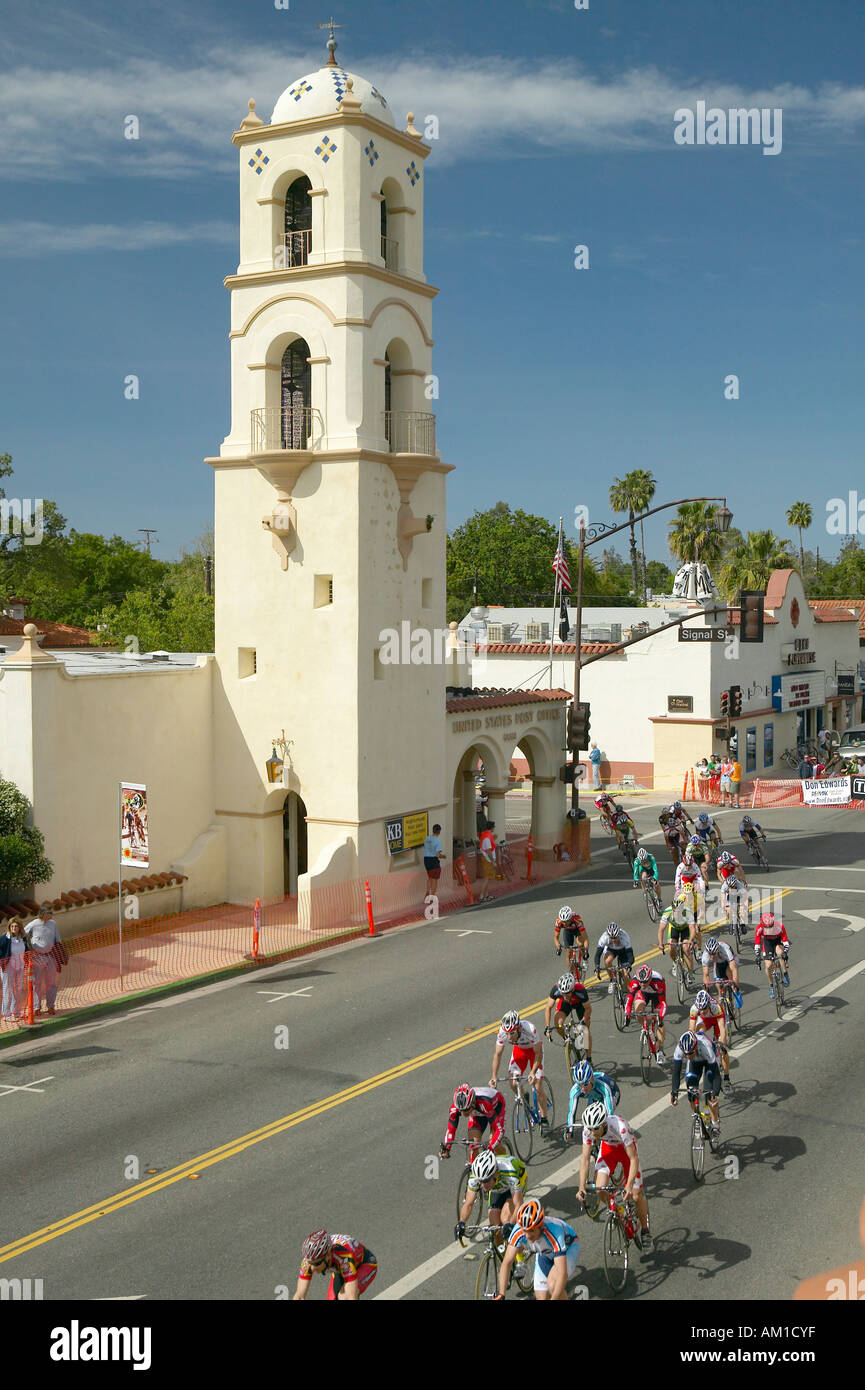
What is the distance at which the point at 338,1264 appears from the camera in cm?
871

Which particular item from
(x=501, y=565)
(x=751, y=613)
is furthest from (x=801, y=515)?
(x=751, y=613)

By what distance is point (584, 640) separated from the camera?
53.6 m

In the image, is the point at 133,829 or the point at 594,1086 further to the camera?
the point at 133,829

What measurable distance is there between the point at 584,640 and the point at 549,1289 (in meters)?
45.7

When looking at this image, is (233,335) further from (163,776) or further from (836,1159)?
(836,1159)

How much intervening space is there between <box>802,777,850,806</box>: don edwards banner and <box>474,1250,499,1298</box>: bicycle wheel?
34.8 meters

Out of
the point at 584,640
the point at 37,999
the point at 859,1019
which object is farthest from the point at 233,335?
the point at 584,640

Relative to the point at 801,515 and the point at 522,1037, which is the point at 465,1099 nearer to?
the point at 522,1037

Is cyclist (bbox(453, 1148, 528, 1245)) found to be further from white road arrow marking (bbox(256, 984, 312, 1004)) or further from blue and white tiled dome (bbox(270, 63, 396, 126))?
blue and white tiled dome (bbox(270, 63, 396, 126))

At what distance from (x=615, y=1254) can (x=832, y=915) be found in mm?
15383

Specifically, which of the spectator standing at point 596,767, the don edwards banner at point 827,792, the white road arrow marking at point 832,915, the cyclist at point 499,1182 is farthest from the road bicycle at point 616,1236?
the spectator standing at point 596,767

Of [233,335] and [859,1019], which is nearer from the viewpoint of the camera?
[859,1019]

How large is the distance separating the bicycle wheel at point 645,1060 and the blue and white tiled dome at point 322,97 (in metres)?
18.2

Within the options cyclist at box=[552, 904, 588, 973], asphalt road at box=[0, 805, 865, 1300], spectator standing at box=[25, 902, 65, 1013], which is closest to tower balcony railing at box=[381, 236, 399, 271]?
asphalt road at box=[0, 805, 865, 1300]
